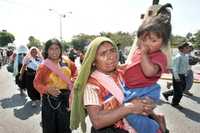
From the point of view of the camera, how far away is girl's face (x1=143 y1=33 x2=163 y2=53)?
235 cm

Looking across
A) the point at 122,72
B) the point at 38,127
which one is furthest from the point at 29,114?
the point at 122,72

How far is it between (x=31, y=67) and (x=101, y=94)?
7.23 meters

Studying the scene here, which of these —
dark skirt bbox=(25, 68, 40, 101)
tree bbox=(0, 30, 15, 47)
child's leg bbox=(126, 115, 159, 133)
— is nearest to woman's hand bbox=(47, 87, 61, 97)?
child's leg bbox=(126, 115, 159, 133)

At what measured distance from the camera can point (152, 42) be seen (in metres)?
2.36

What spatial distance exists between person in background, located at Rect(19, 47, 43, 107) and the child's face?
6.87m

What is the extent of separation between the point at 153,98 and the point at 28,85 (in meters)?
7.52

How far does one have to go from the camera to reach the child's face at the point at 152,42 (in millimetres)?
2354

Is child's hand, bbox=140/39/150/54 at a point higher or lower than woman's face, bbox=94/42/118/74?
higher

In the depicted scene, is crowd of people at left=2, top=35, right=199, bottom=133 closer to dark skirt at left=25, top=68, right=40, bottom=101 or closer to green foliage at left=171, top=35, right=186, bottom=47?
green foliage at left=171, top=35, right=186, bottom=47

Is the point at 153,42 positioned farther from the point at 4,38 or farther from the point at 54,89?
the point at 4,38

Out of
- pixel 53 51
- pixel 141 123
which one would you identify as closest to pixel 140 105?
pixel 141 123

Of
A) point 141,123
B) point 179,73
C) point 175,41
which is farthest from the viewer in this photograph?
point 179,73

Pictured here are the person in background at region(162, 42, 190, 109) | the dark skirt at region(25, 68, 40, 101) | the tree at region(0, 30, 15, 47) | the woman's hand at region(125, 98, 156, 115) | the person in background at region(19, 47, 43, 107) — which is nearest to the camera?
the woman's hand at region(125, 98, 156, 115)

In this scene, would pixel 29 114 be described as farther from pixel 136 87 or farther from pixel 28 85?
pixel 136 87
